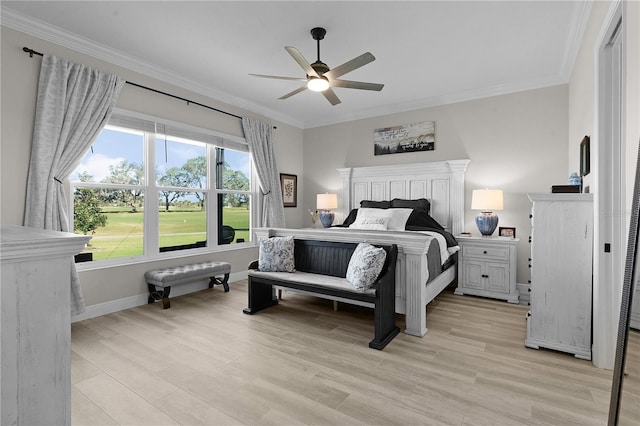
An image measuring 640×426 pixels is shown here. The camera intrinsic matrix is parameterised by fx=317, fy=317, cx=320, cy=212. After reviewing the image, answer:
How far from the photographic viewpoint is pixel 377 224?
4355 mm

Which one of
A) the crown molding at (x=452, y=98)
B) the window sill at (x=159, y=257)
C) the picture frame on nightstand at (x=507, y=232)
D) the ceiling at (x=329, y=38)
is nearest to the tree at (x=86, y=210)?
the window sill at (x=159, y=257)

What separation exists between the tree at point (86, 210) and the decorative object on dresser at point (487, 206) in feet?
14.6

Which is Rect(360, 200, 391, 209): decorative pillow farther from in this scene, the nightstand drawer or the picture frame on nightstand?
the picture frame on nightstand

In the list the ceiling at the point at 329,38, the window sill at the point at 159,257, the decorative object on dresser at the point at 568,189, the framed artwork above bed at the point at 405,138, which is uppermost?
the ceiling at the point at 329,38

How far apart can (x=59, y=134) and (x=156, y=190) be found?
112 cm

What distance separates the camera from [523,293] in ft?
13.2

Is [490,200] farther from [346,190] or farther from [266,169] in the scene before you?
[266,169]

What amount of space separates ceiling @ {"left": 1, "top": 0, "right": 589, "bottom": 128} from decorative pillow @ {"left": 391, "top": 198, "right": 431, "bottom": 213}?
1.58 metres

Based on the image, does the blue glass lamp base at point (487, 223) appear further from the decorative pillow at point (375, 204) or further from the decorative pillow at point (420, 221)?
the decorative pillow at point (375, 204)

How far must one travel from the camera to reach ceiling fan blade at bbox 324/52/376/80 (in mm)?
2473

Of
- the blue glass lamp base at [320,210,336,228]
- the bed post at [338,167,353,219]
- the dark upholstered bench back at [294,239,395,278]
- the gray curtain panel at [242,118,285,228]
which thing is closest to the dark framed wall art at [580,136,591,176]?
the dark upholstered bench back at [294,239,395,278]

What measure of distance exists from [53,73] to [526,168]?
5.37m

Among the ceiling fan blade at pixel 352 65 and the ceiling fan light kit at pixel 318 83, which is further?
the ceiling fan light kit at pixel 318 83

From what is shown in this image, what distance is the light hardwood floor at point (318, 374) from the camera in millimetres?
1771
